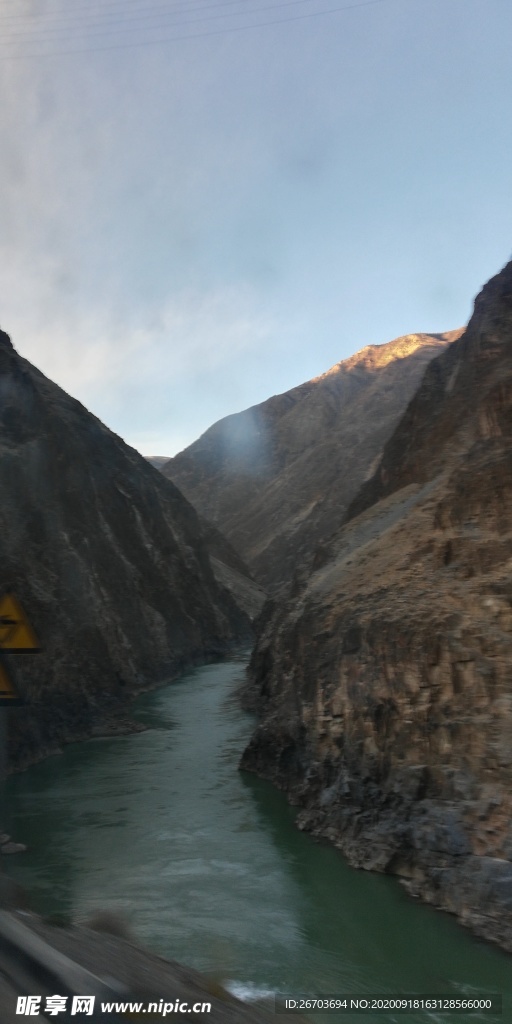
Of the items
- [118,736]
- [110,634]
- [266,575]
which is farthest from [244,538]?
[118,736]

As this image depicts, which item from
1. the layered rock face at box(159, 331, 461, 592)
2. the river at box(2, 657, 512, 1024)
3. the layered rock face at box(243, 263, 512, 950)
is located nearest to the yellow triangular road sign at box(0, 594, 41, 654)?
the river at box(2, 657, 512, 1024)

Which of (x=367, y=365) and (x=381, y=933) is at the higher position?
(x=367, y=365)

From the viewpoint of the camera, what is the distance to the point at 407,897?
14.9 m

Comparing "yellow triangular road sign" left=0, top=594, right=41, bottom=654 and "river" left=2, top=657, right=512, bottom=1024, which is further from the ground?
"yellow triangular road sign" left=0, top=594, right=41, bottom=654

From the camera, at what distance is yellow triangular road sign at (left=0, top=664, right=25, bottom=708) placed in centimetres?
605

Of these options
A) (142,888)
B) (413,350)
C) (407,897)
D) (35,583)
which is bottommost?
(407,897)

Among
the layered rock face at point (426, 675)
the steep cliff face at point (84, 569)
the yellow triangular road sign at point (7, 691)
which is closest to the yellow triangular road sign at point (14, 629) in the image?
the yellow triangular road sign at point (7, 691)

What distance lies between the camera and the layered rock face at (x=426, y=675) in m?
14.6

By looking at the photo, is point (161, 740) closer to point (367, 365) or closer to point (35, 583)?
point (35, 583)

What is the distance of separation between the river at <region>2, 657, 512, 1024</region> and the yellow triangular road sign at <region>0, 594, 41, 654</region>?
156 inches

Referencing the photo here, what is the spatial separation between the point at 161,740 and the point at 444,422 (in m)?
15.2

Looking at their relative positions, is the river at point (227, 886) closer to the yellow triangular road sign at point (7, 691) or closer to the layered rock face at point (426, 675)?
the layered rock face at point (426, 675)

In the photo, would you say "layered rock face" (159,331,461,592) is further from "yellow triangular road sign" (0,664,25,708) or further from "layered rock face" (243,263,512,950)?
"yellow triangular road sign" (0,664,25,708)

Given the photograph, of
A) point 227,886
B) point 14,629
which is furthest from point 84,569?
point 14,629
